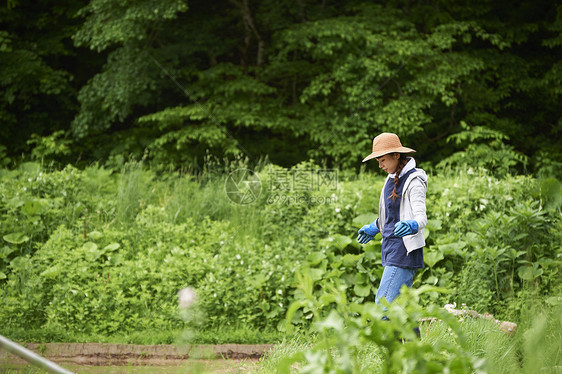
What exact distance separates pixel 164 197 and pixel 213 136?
307cm

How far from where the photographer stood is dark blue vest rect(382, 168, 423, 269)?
11.3 ft

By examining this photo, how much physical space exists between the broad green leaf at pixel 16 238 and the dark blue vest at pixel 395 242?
4203 millimetres

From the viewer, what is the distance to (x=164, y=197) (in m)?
7.11

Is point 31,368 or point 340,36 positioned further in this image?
point 340,36

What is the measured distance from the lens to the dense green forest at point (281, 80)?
984 cm

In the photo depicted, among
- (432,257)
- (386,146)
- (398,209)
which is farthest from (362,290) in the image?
(386,146)

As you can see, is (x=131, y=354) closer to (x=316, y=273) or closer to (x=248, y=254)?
(x=248, y=254)

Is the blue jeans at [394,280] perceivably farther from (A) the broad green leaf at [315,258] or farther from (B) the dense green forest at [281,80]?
(B) the dense green forest at [281,80]

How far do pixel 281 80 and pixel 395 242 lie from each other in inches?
362

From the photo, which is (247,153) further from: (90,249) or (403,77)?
(90,249)

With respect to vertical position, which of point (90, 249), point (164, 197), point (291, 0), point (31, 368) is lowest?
point (31, 368)

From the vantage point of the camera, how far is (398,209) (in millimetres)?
3484

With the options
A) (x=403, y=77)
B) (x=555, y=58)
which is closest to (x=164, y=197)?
(x=403, y=77)

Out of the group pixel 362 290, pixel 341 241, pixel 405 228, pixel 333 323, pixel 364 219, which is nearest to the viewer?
pixel 333 323
